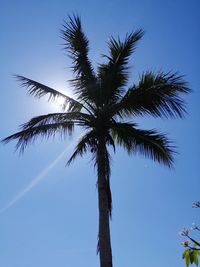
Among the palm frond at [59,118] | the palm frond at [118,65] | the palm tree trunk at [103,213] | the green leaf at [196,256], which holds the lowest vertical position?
the green leaf at [196,256]

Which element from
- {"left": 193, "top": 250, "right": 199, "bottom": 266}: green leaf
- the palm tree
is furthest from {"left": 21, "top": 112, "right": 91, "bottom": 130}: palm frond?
{"left": 193, "top": 250, "right": 199, "bottom": 266}: green leaf

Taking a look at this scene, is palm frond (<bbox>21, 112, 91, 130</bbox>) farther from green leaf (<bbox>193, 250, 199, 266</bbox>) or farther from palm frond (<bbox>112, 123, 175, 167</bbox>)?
green leaf (<bbox>193, 250, 199, 266</bbox>)

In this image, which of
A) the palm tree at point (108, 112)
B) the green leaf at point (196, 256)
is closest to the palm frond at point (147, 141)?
the palm tree at point (108, 112)

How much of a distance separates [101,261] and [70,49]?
8.13 meters

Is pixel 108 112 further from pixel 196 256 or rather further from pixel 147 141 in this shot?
pixel 196 256

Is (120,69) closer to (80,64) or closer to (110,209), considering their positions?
(80,64)

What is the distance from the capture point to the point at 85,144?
13.8 metres

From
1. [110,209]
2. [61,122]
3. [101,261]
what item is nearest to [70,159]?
[61,122]

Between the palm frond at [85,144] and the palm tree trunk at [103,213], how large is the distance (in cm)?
56

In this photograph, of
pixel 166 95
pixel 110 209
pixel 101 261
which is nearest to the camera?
pixel 101 261

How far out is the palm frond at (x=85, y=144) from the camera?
13438 mm

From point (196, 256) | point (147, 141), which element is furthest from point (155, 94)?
point (196, 256)

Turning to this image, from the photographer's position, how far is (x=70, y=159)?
14.0 m

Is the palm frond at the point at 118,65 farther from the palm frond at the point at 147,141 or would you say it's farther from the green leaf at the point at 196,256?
the green leaf at the point at 196,256
